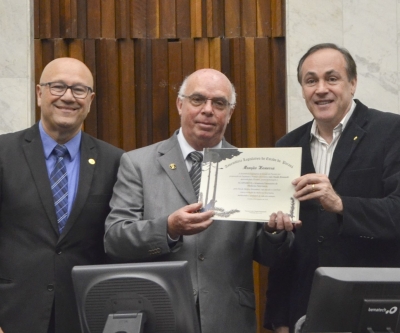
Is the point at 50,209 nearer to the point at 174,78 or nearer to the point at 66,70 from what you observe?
the point at 66,70

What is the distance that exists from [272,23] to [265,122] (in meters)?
0.81

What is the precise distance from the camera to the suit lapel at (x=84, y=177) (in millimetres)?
3762

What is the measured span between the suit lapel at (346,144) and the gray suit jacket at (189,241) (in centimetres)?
49

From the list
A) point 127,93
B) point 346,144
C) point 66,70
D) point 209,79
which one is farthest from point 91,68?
point 346,144

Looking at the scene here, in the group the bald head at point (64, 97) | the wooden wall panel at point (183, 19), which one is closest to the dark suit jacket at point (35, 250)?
the bald head at point (64, 97)

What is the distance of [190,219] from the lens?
3275 mm

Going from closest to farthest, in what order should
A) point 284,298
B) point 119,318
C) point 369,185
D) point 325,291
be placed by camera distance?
point 325,291 < point 119,318 < point 369,185 < point 284,298

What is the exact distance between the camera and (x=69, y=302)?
375 cm

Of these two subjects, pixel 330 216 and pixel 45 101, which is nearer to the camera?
pixel 330 216

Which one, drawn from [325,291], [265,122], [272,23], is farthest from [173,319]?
[272,23]

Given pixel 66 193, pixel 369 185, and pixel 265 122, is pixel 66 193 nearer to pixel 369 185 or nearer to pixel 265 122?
pixel 369 185

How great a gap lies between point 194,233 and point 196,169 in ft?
1.65

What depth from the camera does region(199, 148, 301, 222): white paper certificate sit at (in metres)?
3.32

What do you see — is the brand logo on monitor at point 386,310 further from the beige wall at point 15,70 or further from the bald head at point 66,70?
the beige wall at point 15,70
